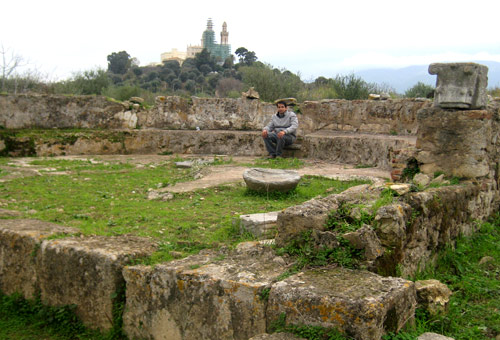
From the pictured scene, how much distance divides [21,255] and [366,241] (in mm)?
3011

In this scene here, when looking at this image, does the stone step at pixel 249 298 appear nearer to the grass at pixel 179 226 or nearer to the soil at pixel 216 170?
the grass at pixel 179 226

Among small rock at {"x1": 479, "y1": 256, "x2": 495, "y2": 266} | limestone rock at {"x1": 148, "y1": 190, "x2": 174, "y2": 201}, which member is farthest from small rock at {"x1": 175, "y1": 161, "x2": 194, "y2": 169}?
small rock at {"x1": 479, "y1": 256, "x2": 495, "y2": 266}

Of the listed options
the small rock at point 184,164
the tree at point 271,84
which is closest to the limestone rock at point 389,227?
the small rock at point 184,164

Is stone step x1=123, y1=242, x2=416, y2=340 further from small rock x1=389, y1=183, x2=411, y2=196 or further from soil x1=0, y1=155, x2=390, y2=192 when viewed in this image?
soil x1=0, y1=155, x2=390, y2=192

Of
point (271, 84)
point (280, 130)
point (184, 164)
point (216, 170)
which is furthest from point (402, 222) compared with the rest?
point (271, 84)

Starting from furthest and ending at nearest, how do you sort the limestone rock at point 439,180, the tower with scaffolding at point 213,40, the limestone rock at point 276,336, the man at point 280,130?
the tower with scaffolding at point 213,40
the man at point 280,130
the limestone rock at point 439,180
the limestone rock at point 276,336

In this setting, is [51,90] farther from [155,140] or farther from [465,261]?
[465,261]

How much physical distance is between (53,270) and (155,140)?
24.2 feet

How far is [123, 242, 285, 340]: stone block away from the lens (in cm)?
284

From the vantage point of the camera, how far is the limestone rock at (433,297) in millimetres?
3258

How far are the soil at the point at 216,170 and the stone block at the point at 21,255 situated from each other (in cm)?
266

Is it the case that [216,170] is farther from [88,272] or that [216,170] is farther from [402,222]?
[402,222]

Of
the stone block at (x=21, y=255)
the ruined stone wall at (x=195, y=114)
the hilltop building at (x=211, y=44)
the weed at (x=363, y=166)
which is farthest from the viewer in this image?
the hilltop building at (x=211, y=44)

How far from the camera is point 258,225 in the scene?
446cm
